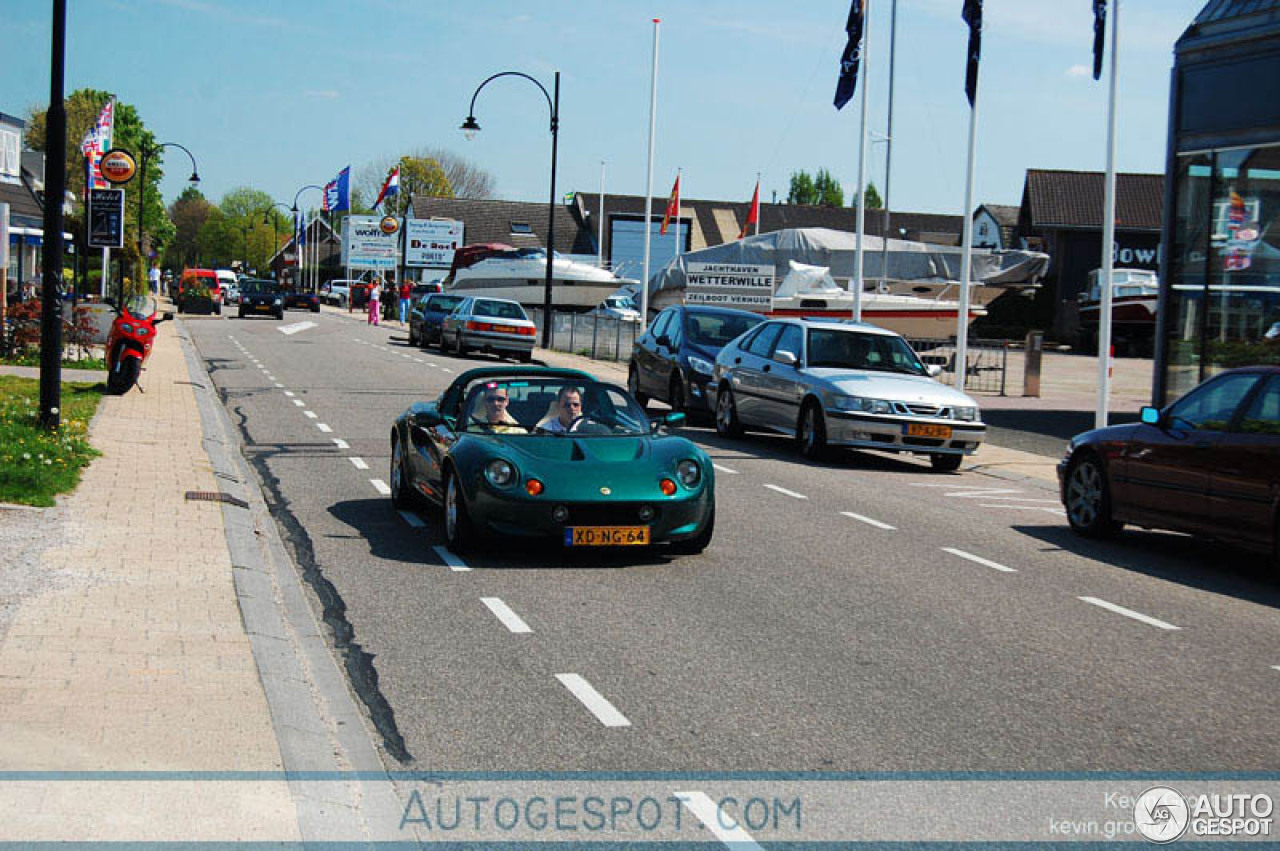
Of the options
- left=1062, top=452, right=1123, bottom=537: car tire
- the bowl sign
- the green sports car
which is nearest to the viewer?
the green sports car

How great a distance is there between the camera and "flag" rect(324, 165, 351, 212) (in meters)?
79.8

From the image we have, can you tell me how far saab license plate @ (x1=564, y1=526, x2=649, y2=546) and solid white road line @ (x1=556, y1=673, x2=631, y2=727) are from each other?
2.63 meters

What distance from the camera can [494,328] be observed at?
37.7 meters

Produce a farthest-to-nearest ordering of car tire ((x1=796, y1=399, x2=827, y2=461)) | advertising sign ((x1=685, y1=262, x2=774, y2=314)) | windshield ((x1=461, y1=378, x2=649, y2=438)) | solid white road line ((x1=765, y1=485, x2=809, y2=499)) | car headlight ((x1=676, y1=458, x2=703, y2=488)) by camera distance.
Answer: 1. advertising sign ((x1=685, y1=262, x2=774, y2=314))
2. car tire ((x1=796, y1=399, x2=827, y2=461))
3. solid white road line ((x1=765, y1=485, x2=809, y2=499))
4. windshield ((x1=461, y1=378, x2=649, y2=438))
5. car headlight ((x1=676, y1=458, x2=703, y2=488))

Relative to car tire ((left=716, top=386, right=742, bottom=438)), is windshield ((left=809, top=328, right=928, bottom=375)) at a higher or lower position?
higher

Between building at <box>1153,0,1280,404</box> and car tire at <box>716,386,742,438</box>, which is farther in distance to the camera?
car tire at <box>716,386,742,438</box>

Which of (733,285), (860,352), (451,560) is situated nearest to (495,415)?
(451,560)

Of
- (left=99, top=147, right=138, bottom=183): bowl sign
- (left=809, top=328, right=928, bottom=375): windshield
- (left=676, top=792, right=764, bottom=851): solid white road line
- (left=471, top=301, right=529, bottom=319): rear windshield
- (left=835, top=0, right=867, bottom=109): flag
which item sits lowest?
(left=676, top=792, right=764, bottom=851): solid white road line

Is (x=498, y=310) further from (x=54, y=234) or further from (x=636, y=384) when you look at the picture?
(x=54, y=234)

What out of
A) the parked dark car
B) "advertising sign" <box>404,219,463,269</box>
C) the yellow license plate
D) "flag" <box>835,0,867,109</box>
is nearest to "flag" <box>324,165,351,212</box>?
"advertising sign" <box>404,219,463,269</box>

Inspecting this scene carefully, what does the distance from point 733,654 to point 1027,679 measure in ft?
4.66

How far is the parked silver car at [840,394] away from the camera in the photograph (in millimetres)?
16750

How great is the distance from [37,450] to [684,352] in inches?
440

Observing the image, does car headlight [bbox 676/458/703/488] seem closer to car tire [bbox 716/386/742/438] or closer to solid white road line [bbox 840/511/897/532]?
solid white road line [bbox 840/511/897/532]
